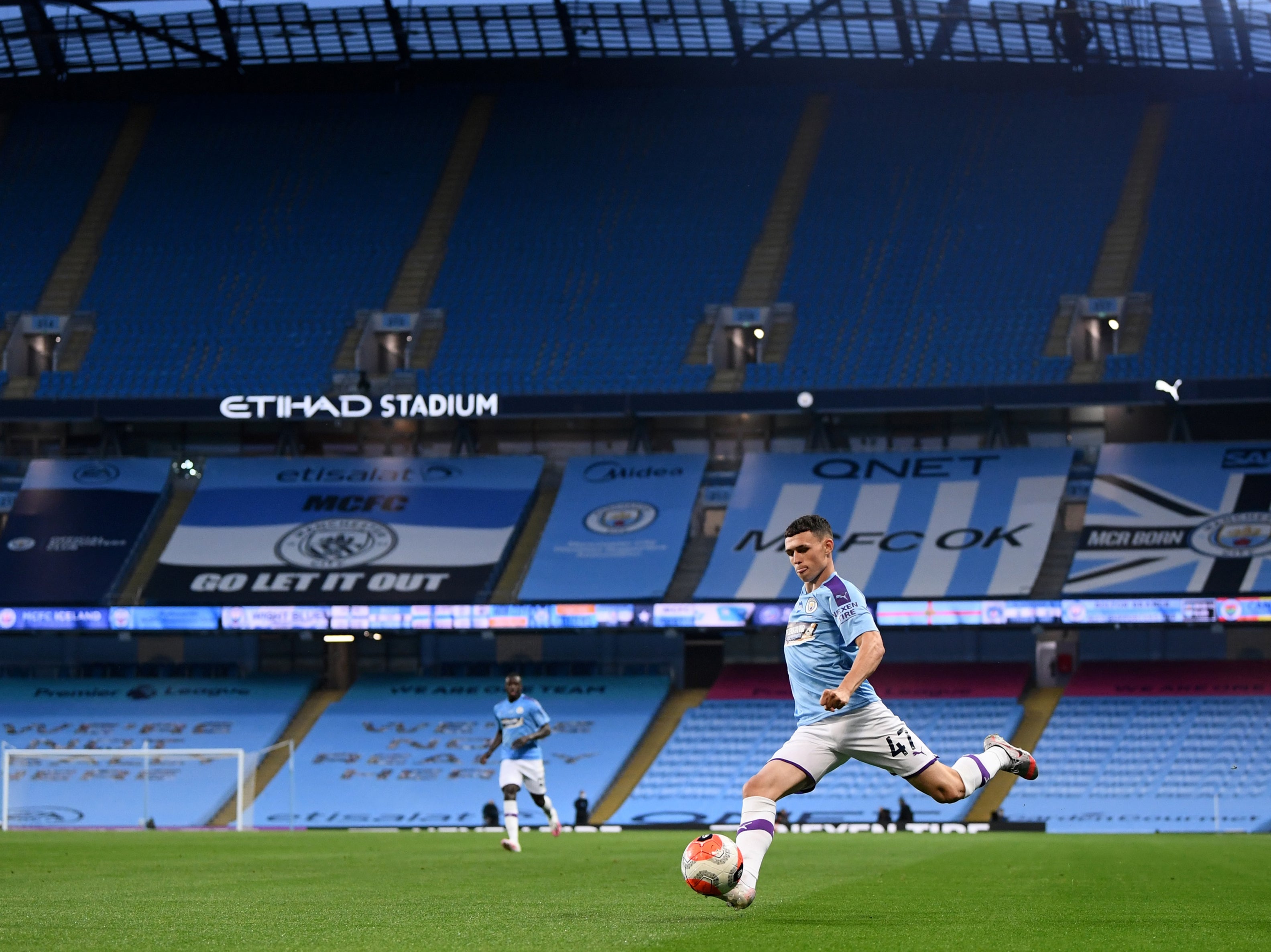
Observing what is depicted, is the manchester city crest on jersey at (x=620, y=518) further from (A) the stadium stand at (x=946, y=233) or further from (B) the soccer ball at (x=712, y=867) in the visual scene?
(B) the soccer ball at (x=712, y=867)

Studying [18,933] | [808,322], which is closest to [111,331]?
[808,322]

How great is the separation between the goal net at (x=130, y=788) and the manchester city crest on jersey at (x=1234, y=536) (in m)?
23.8

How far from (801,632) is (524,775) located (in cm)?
1282

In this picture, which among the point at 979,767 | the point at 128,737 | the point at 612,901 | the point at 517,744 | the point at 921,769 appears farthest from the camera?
the point at 128,737

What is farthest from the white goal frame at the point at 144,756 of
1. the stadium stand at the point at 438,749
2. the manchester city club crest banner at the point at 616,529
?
the manchester city club crest banner at the point at 616,529

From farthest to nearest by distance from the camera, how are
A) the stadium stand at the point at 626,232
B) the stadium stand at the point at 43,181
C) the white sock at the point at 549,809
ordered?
the stadium stand at the point at 43,181, the stadium stand at the point at 626,232, the white sock at the point at 549,809

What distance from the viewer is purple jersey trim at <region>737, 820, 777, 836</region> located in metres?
9.05

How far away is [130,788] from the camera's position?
128ft

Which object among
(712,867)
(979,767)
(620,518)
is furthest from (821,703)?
(620,518)

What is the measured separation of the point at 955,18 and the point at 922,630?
1864 cm

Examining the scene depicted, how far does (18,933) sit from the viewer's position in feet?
27.7

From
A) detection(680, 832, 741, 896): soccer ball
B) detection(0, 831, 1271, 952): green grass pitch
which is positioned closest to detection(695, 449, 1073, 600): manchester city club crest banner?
detection(0, 831, 1271, 952): green grass pitch

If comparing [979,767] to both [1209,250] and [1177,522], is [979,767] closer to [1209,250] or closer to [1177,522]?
[1177,522]

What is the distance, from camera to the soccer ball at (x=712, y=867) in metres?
8.53
